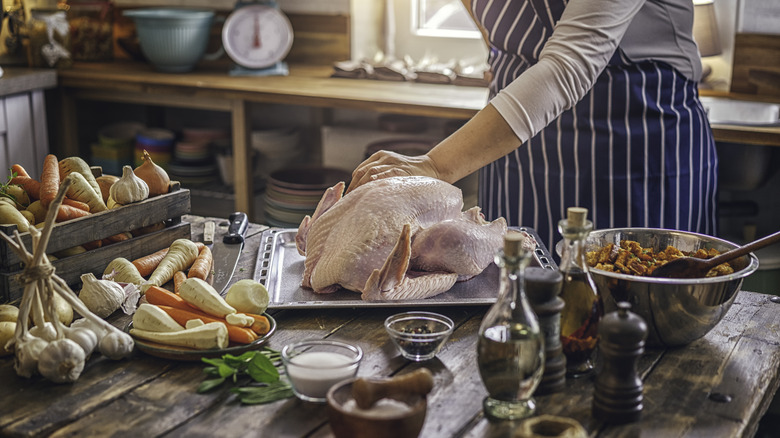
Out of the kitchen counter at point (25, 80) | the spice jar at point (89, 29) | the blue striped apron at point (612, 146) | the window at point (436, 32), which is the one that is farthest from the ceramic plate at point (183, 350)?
the spice jar at point (89, 29)

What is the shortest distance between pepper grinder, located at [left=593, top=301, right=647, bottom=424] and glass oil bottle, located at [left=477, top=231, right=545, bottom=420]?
86 mm

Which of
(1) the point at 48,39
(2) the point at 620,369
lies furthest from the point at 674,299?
(1) the point at 48,39

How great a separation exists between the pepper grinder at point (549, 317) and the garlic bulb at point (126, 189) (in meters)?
0.77

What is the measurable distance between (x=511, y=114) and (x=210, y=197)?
198 centimetres

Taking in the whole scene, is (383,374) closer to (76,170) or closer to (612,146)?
(76,170)

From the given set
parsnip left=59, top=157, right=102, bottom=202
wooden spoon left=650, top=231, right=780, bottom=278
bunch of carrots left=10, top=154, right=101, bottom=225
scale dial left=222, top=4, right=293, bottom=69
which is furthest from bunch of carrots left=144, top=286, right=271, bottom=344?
scale dial left=222, top=4, right=293, bottom=69

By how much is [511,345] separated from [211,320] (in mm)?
477

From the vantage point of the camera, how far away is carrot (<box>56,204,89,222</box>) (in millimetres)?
1355

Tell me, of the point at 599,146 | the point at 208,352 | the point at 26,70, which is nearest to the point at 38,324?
the point at 208,352

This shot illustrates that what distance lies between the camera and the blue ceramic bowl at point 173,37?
3221mm

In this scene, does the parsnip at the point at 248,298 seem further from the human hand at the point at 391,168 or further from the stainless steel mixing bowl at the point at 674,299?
the stainless steel mixing bowl at the point at 674,299

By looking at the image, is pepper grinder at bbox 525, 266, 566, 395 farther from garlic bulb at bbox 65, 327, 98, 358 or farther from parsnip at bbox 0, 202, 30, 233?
parsnip at bbox 0, 202, 30, 233

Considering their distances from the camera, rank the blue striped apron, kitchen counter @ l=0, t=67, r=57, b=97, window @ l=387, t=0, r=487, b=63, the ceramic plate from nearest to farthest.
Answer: the ceramic plate
the blue striped apron
kitchen counter @ l=0, t=67, r=57, b=97
window @ l=387, t=0, r=487, b=63

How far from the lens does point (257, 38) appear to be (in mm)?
3254
